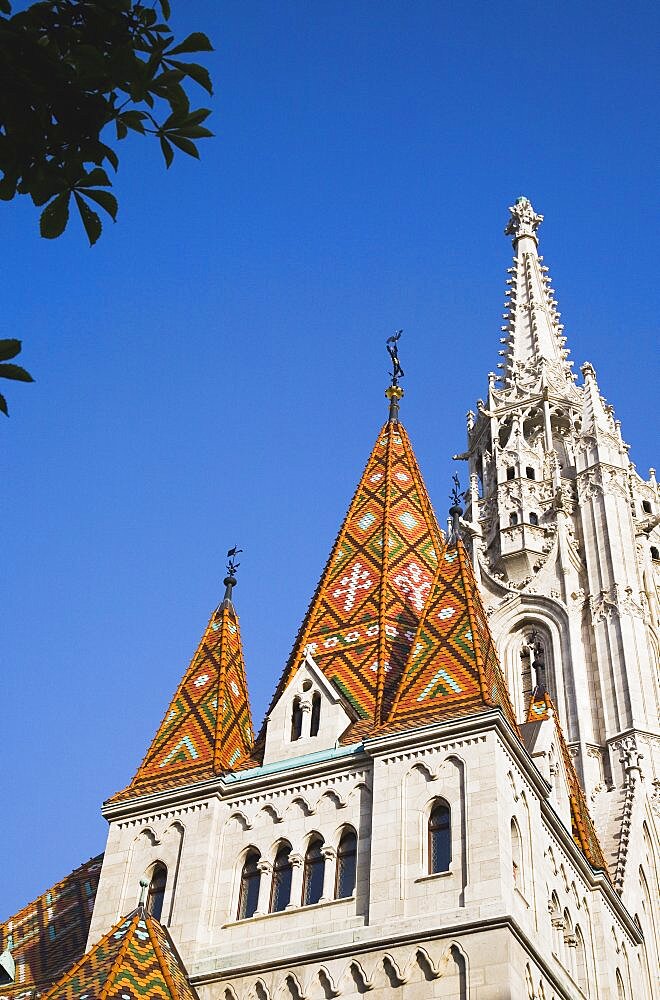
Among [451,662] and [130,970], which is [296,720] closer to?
[451,662]

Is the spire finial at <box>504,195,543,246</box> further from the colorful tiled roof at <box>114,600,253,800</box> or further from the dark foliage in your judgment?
the dark foliage

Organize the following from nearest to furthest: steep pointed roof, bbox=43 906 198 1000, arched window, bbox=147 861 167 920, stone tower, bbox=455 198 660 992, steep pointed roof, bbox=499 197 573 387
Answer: steep pointed roof, bbox=43 906 198 1000 → arched window, bbox=147 861 167 920 → stone tower, bbox=455 198 660 992 → steep pointed roof, bbox=499 197 573 387

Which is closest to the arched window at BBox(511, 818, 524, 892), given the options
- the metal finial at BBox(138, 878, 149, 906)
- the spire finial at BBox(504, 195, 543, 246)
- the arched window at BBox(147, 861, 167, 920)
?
the metal finial at BBox(138, 878, 149, 906)

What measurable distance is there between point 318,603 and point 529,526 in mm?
17641

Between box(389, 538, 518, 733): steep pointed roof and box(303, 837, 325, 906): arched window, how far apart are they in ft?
6.12

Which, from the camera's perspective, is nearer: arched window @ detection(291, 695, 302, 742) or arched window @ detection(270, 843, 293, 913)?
arched window @ detection(270, 843, 293, 913)

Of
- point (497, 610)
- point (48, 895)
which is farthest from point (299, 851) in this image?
point (497, 610)

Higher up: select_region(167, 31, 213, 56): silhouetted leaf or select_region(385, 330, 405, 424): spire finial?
select_region(385, 330, 405, 424): spire finial

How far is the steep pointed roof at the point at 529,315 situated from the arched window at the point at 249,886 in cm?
2984

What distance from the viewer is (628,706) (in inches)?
1330

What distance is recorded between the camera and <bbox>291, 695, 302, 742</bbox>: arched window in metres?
20.5

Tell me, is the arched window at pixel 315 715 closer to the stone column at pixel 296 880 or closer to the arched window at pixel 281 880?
the arched window at pixel 281 880

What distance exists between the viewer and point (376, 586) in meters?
23.2

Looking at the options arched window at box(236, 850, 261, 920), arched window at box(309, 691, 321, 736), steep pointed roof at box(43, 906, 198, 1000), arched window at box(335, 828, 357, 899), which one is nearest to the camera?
steep pointed roof at box(43, 906, 198, 1000)
